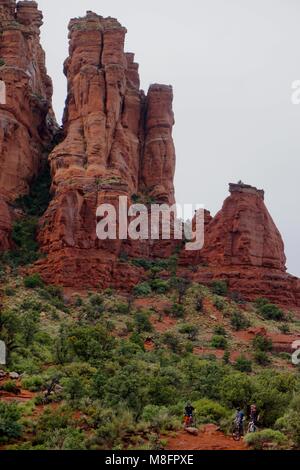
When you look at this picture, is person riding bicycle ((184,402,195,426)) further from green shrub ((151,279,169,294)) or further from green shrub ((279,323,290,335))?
green shrub ((151,279,169,294))

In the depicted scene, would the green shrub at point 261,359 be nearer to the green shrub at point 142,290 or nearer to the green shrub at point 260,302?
the green shrub at point 260,302

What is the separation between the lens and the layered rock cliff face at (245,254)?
232 ft

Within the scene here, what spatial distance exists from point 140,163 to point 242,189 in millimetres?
11665

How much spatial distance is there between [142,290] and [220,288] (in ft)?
18.2

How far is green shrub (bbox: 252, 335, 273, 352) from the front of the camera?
196 feet

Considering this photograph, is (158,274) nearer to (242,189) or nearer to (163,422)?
(242,189)

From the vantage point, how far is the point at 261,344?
59.8 metres

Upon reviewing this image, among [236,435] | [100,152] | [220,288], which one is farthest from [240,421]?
[100,152]

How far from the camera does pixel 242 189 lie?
73688 mm

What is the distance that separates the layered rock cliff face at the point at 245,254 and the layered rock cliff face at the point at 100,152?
12.8 feet

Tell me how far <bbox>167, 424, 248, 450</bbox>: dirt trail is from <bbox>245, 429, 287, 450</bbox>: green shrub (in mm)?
300

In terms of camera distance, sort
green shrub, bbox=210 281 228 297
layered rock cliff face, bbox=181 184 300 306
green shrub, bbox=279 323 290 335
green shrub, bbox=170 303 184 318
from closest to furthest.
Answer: green shrub, bbox=279 323 290 335 < green shrub, bbox=170 303 184 318 < green shrub, bbox=210 281 228 297 < layered rock cliff face, bbox=181 184 300 306

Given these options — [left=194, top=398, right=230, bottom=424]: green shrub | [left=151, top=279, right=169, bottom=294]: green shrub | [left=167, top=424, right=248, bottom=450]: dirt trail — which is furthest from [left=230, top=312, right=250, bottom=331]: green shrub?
[left=167, top=424, right=248, bottom=450]: dirt trail

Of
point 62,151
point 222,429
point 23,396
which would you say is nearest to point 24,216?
point 62,151
